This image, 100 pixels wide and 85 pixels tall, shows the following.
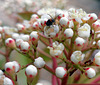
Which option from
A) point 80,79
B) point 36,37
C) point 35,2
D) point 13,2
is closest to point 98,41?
point 36,37

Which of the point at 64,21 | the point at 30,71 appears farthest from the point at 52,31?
the point at 30,71

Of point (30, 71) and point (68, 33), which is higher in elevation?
point (68, 33)

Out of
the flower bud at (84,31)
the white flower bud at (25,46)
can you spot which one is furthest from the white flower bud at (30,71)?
the flower bud at (84,31)

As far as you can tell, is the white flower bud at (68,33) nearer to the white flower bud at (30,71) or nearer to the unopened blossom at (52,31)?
the unopened blossom at (52,31)

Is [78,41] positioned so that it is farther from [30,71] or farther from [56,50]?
[30,71]

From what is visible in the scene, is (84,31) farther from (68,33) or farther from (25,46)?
(25,46)

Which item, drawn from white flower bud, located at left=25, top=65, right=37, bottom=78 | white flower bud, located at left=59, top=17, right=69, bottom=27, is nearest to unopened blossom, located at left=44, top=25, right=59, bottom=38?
white flower bud, located at left=59, top=17, right=69, bottom=27

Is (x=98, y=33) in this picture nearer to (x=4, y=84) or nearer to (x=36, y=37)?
(x=36, y=37)

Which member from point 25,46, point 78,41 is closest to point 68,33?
point 78,41

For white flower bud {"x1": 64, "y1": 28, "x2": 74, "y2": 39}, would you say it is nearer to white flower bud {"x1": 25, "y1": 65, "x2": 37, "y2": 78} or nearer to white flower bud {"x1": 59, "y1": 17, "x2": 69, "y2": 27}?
white flower bud {"x1": 59, "y1": 17, "x2": 69, "y2": 27}

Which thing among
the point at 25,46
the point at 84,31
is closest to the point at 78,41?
the point at 84,31

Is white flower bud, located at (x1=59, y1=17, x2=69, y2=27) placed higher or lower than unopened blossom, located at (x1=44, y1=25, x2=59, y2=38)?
higher

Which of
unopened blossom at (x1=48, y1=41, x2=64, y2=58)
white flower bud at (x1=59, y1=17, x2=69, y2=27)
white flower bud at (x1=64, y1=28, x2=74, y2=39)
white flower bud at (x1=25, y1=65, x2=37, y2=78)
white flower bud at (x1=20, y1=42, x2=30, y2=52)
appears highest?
white flower bud at (x1=59, y1=17, x2=69, y2=27)
